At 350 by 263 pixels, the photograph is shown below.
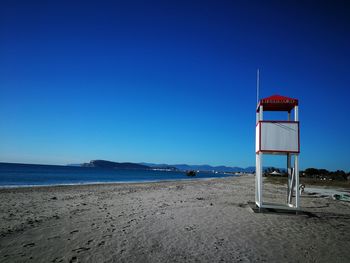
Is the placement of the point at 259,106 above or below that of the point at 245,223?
above

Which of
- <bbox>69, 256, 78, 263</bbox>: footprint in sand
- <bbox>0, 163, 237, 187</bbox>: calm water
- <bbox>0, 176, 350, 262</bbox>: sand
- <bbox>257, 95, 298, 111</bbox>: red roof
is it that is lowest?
<bbox>0, 163, 237, 187</bbox>: calm water

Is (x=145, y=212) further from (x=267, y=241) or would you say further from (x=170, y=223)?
(x=267, y=241)

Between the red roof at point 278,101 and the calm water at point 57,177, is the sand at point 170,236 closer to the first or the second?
the red roof at point 278,101

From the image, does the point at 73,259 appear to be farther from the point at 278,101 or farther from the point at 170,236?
the point at 278,101

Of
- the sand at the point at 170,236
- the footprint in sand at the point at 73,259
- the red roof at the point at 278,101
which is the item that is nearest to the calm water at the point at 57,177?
the sand at the point at 170,236

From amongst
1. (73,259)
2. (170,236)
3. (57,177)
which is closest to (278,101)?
(170,236)

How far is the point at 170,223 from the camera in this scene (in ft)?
27.6

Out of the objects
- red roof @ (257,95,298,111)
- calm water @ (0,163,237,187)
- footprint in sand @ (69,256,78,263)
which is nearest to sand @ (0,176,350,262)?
footprint in sand @ (69,256,78,263)

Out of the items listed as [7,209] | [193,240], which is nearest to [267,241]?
[193,240]

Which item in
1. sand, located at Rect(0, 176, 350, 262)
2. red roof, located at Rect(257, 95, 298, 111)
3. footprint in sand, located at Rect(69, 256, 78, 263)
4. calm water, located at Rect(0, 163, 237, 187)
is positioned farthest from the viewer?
calm water, located at Rect(0, 163, 237, 187)

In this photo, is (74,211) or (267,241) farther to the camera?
(74,211)

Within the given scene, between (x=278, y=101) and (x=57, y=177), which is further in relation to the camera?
(x=57, y=177)

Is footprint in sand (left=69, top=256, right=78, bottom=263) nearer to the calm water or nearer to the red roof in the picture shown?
the red roof

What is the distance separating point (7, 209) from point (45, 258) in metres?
7.30
